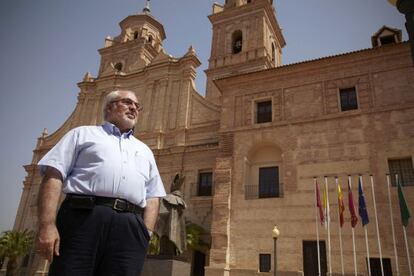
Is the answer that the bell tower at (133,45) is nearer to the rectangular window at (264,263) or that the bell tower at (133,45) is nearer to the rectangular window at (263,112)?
the rectangular window at (263,112)

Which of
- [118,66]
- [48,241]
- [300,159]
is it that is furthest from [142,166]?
[118,66]

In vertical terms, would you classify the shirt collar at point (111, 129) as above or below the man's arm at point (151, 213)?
above

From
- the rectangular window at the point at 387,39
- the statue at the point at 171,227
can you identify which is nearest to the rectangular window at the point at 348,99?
the rectangular window at the point at 387,39

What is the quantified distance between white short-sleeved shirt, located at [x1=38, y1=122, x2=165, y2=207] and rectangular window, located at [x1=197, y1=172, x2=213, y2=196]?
1643cm

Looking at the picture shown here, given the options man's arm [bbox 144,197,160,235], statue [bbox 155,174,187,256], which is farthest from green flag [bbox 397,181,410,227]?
man's arm [bbox 144,197,160,235]

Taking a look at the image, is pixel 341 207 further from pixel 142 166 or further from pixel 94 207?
pixel 94 207

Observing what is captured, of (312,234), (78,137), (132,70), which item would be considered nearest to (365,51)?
(312,234)

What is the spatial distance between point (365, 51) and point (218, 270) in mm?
11866

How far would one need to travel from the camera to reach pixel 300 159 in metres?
15.4

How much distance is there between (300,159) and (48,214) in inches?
553

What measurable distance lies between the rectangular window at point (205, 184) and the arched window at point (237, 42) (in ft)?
41.3

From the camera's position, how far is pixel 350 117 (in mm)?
A: 15156

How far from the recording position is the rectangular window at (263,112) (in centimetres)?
1732

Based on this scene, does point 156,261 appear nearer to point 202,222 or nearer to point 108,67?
point 202,222
